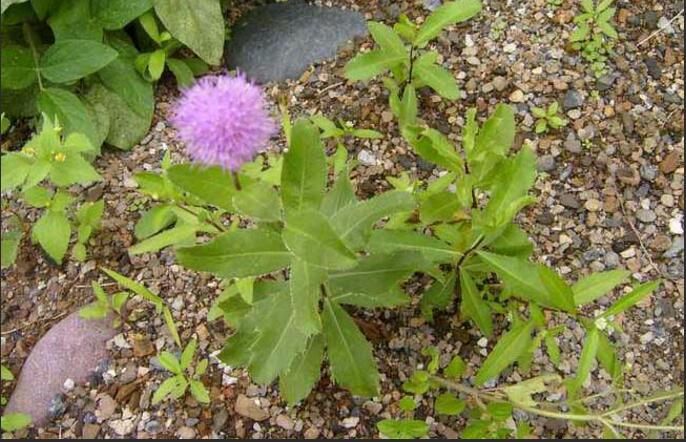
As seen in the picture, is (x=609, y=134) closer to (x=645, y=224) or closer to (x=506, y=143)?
(x=645, y=224)

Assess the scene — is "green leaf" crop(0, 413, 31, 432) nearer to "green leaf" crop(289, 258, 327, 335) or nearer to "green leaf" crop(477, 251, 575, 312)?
"green leaf" crop(289, 258, 327, 335)

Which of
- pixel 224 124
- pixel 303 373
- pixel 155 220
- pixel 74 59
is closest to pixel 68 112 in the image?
pixel 74 59

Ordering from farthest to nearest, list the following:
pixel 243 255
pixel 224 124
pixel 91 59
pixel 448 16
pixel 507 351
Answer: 1. pixel 91 59
2. pixel 448 16
3. pixel 507 351
4. pixel 243 255
5. pixel 224 124

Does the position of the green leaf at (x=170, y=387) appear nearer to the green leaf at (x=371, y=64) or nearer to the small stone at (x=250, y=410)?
the small stone at (x=250, y=410)

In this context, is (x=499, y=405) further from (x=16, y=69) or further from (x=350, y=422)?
(x=16, y=69)

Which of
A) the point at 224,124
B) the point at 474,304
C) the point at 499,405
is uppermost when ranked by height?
the point at 224,124

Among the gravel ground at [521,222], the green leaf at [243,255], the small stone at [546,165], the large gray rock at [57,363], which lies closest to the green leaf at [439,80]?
the gravel ground at [521,222]

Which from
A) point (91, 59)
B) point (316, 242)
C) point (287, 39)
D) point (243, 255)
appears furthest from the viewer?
point (287, 39)
